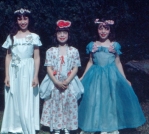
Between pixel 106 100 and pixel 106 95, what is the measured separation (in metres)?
0.07

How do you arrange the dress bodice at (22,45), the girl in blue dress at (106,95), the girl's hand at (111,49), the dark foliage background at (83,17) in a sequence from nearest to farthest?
1. the dress bodice at (22,45)
2. the girl in blue dress at (106,95)
3. the girl's hand at (111,49)
4. the dark foliage background at (83,17)

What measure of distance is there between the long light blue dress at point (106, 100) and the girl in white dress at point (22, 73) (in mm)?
751

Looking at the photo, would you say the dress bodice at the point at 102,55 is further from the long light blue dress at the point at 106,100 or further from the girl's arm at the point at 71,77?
the girl's arm at the point at 71,77

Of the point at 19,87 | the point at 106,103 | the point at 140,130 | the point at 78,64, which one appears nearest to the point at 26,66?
the point at 19,87

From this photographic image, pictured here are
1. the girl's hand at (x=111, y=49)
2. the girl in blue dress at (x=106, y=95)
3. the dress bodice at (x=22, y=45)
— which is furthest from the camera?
the girl's hand at (x=111, y=49)

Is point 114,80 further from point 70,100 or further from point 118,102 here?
point 70,100

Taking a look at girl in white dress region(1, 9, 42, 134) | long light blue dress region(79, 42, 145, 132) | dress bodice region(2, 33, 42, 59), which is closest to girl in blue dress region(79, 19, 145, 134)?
long light blue dress region(79, 42, 145, 132)

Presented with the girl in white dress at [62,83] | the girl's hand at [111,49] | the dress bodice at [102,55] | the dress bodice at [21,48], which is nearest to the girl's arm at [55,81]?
the girl in white dress at [62,83]

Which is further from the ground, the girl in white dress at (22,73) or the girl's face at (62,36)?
the girl's face at (62,36)

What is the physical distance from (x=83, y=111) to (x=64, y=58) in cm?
80

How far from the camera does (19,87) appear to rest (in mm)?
5762

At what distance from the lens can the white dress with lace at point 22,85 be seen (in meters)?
5.74

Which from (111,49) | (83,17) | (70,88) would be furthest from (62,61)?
(83,17)

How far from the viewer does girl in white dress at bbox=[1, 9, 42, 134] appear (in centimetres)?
574
